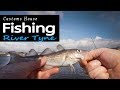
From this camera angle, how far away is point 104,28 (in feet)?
11.9

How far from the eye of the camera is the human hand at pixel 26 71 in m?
3.61

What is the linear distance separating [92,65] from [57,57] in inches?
18.5

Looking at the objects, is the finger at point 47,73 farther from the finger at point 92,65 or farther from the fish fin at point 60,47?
the finger at point 92,65

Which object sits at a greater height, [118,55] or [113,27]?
[113,27]

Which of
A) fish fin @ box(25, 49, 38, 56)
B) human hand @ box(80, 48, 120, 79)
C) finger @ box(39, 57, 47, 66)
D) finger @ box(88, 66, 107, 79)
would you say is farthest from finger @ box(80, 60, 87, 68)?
fish fin @ box(25, 49, 38, 56)

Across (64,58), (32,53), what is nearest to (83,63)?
(64,58)

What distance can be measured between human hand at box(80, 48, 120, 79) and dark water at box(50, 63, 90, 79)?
0.24 feet

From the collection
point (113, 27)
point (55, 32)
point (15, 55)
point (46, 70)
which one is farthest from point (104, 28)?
point (15, 55)

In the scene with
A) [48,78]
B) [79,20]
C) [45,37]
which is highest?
[79,20]

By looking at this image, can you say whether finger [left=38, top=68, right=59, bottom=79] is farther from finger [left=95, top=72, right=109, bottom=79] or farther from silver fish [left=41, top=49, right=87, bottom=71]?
finger [left=95, top=72, right=109, bottom=79]

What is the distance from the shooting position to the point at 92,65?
368cm

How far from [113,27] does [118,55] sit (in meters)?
0.37

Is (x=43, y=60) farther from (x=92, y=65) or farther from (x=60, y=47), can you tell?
(x=92, y=65)
